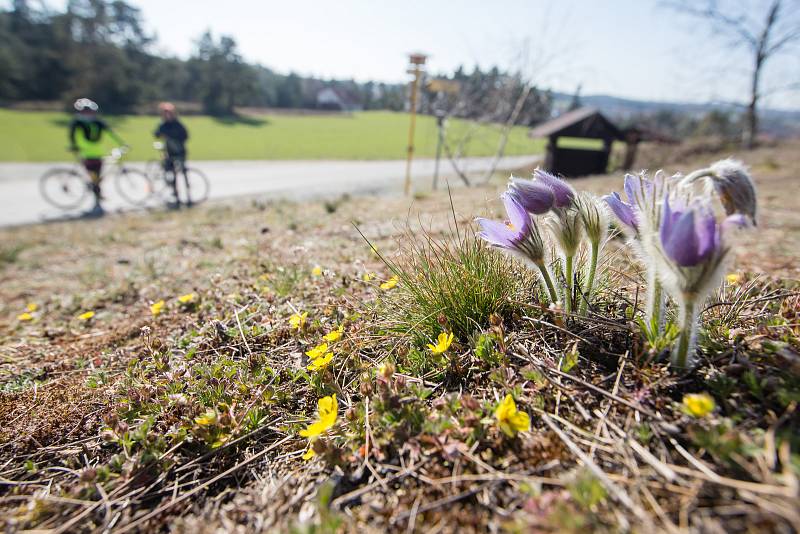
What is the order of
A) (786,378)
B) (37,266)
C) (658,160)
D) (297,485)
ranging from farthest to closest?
(658,160), (37,266), (297,485), (786,378)

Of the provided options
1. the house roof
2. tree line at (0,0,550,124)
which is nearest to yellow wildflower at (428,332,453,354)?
the house roof

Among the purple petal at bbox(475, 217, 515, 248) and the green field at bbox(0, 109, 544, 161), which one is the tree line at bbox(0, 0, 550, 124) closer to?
the green field at bbox(0, 109, 544, 161)

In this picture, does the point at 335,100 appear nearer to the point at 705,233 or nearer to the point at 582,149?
the point at 582,149

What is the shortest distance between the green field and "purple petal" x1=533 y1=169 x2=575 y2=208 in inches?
479

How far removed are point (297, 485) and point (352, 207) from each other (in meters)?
5.76

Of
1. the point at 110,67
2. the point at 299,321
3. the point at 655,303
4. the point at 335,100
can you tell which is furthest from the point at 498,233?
the point at 335,100

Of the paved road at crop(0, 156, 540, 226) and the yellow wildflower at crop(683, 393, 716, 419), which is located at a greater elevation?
the yellow wildflower at crop(683, 393, 716, 419)

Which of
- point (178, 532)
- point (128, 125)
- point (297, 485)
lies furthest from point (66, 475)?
point (128, 125)

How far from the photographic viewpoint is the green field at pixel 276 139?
15.3m

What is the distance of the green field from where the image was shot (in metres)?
15.3

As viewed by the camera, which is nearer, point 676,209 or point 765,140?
point 676,209

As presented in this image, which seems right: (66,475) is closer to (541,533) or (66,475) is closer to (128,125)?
(541,533)

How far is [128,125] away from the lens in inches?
1428

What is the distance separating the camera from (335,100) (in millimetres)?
67438
